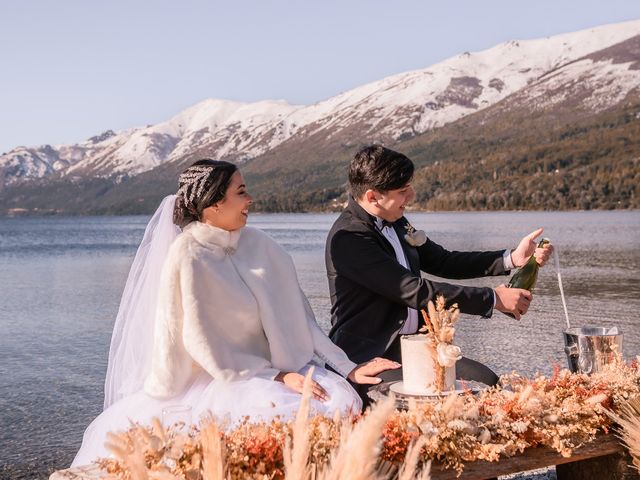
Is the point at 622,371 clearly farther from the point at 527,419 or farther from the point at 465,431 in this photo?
the point at 465,431

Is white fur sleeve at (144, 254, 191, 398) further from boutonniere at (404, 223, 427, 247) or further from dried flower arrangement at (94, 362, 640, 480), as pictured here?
boutonniere at (404, 223, 427, 247)

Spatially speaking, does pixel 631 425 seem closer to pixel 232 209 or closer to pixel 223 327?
pixel 223 327

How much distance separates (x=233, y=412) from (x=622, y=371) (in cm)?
212

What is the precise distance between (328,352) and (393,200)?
3.44 ft

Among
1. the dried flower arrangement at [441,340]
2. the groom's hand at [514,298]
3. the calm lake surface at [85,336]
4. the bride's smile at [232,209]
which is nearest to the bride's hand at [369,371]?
the dried flower arrangement at [441,340]

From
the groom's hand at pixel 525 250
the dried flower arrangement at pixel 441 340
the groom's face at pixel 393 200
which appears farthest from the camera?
the groom's hand at pixel 525 250

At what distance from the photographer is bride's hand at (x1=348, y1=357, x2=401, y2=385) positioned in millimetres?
4566

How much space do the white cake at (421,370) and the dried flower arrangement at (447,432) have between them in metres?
0.19

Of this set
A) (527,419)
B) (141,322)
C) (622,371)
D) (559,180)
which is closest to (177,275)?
(141,322)

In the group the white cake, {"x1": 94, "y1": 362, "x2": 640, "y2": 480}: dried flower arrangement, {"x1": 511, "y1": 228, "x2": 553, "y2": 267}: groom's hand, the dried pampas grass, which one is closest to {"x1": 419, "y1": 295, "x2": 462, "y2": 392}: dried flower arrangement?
the white cake

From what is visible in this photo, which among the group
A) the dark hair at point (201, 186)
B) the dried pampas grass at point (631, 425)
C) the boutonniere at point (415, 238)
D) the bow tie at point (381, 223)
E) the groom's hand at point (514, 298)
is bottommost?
the dried pampas grass at point (631, 425)

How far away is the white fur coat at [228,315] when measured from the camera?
4434 mm

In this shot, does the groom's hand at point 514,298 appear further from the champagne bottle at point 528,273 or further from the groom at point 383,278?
the champagne bottle at point 528,273

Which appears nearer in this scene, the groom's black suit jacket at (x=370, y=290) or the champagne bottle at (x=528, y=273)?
the groom's black suit jacket at (x=370, y=290)
